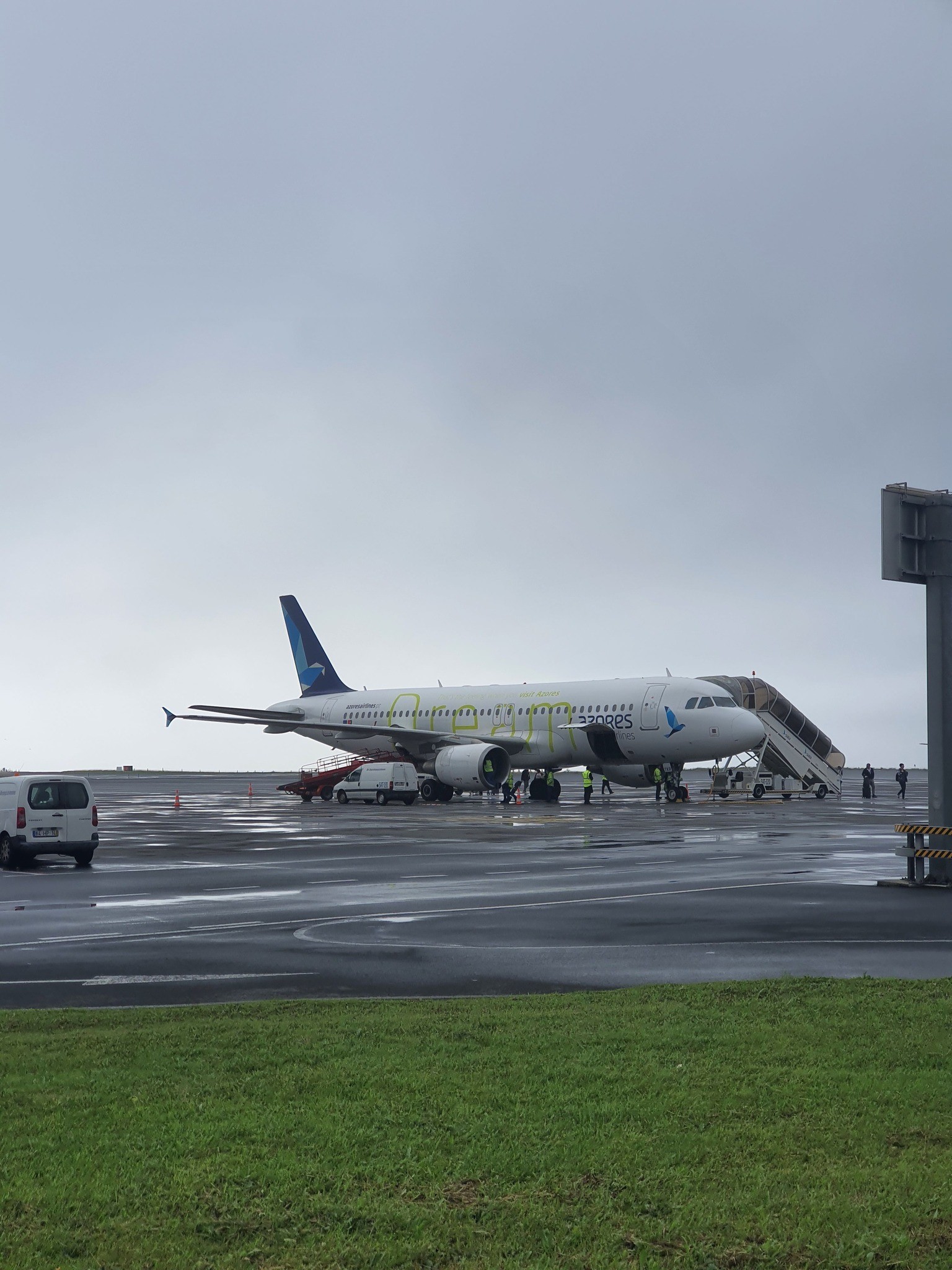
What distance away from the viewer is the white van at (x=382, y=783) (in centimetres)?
5253

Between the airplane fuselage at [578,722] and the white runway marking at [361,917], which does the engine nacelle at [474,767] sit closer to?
the airplane fuselage at [578,722]

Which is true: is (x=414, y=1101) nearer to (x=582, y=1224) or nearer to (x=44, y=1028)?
(x=582, y=1224)

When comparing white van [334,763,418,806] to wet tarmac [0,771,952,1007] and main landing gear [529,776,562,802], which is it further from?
wet tarmac [0,771,952,1007]

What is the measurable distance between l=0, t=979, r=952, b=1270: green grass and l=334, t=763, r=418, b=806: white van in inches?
1712

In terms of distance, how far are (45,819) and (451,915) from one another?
12.5 metres

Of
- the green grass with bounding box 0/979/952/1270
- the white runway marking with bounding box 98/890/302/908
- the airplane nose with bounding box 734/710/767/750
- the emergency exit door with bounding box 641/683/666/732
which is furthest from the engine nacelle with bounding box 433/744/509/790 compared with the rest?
the green grass with bounding box 0/979/952/1270

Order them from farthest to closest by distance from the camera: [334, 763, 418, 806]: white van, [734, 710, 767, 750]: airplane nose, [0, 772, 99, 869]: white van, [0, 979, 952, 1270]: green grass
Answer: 1. [334, 763, 418, 806]: white van
2. [734, 710, 767, 750]: airplane nose
3. [0, 772, 99, 869]: white van
4. [0, 979, 952, 1270]: green grass

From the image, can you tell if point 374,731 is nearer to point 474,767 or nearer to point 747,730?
point 474,767

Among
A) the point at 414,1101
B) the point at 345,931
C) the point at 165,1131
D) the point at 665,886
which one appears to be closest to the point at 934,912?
the point at 665,886

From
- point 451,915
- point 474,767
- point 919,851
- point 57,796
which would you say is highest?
point 474,767

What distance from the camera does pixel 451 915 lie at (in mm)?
16391

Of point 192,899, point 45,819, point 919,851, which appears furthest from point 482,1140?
point 45,819

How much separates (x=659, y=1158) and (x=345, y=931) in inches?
370

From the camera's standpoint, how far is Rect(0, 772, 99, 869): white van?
995 inches
